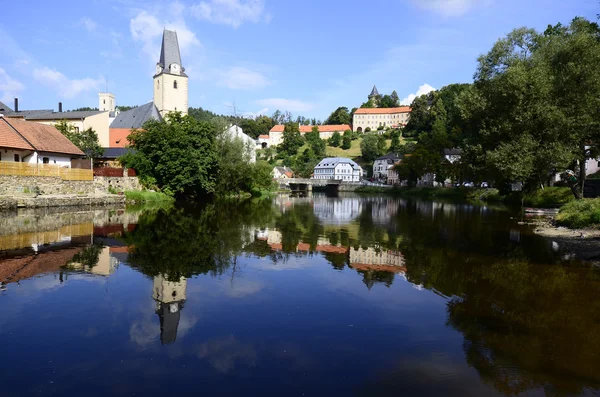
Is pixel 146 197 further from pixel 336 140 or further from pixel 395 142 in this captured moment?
pixel 336 140

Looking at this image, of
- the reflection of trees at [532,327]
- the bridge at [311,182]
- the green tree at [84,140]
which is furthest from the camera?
the bridge at [311,182]

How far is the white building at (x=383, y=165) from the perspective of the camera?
123625mm

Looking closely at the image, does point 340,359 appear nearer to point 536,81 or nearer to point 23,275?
point 23,275

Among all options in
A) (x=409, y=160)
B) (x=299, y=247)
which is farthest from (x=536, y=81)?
(x=409, y=160)

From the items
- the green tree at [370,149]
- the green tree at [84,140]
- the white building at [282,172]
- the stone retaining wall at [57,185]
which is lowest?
the stone retaining wall at [57,185]

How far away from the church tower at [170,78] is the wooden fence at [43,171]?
1569 inches

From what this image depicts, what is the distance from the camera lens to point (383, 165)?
128 m

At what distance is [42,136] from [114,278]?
35453 millimetres

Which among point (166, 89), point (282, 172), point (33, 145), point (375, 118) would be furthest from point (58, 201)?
point (375, 118)

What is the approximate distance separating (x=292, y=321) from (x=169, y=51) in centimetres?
7917

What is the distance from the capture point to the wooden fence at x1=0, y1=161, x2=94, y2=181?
32062 mm

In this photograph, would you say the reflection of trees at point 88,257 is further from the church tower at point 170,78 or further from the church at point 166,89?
the church tower at point 170,78

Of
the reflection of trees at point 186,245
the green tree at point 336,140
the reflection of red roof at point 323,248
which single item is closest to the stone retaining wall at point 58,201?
the reflection of trees at point 186,245

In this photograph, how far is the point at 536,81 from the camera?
26.8m
